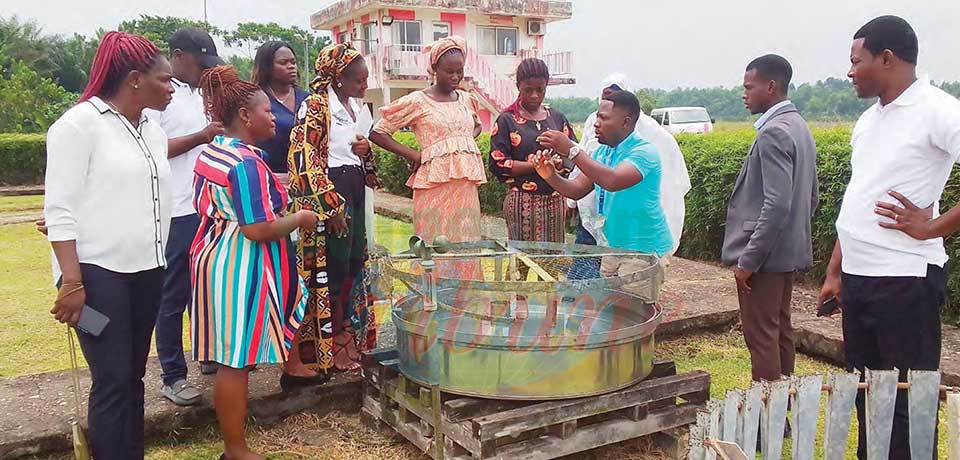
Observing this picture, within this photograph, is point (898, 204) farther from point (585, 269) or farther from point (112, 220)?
point (112, 220)

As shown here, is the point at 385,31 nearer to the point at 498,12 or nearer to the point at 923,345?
the point at 498,12

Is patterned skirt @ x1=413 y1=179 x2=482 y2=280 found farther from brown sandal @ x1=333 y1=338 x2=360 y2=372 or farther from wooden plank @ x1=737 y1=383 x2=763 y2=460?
wooden plank @ x1=737 y1=383 x2=763 y2=460

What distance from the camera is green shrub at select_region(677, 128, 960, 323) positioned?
5.97 metres

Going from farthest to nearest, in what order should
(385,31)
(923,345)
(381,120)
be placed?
→ (385,31)
(381,120)
(923,345)

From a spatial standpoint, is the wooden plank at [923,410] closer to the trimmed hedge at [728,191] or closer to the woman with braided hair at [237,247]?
the woman with braided hair at [237,247]

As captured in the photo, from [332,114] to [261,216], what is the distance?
0.94 m

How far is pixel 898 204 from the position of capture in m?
2.55

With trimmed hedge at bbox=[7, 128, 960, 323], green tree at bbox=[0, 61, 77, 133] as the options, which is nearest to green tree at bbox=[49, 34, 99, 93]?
green tree at bbox=[0, 61, 77, 133]

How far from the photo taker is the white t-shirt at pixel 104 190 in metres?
2.41

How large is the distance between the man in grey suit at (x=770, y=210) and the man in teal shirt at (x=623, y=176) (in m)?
0.36

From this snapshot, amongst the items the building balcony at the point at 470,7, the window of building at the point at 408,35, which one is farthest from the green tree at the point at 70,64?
the window of building at the point at 408,35

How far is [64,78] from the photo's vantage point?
123 feet

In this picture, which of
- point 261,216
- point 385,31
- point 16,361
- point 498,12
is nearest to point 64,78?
point 385,31

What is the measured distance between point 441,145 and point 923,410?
2481 mm
